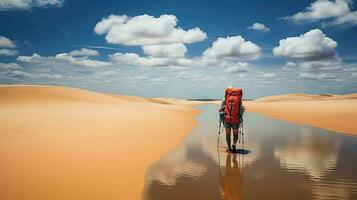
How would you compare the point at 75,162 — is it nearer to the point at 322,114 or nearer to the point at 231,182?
the point at 231,182

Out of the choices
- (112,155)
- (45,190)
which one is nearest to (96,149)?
(112,155)

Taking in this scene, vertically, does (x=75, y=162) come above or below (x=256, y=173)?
above

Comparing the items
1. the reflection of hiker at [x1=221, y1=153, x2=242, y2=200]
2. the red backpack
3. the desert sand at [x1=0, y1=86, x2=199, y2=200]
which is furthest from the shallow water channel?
the red backpack

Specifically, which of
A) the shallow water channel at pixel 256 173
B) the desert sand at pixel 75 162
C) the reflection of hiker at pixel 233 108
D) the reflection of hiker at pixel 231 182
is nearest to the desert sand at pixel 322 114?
the shallow water channel at pixel 256 173

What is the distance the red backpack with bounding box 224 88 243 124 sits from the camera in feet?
39.2

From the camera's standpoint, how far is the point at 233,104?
1196 cm

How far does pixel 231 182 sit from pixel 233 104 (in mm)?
4894

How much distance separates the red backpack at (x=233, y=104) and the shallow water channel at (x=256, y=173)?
1.36 metres

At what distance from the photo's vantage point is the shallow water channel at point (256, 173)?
21.8ft

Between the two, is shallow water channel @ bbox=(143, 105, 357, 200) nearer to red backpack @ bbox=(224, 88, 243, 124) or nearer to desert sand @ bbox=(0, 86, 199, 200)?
desert sand @ bbox=(0, 86, 199, 200)

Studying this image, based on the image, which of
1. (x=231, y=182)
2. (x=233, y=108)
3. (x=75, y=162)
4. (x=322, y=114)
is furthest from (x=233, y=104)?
(x=322, y=114)

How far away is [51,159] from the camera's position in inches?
356

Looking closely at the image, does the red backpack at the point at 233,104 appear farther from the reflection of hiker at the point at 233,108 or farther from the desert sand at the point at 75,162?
the desert sand at the point at 75,162

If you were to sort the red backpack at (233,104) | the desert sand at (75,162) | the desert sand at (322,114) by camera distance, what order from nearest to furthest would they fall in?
the desert sand at (75,162) < the red backpack at (233,104) < the desert sand at (322,114)
